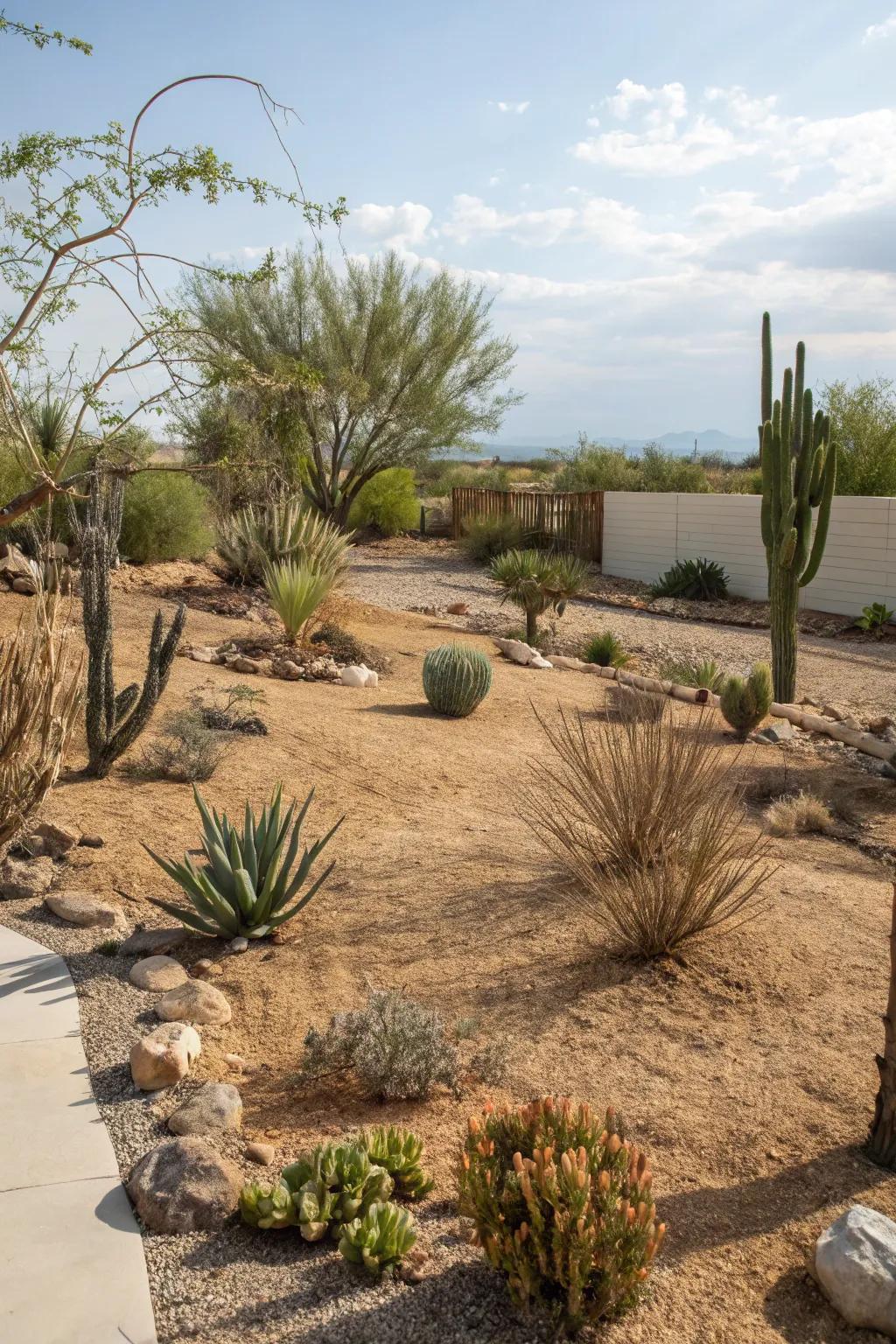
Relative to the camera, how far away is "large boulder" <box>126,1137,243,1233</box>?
3.13 metres

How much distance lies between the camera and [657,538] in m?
23.8

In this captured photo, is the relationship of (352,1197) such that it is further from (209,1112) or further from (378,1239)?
(209,1112)

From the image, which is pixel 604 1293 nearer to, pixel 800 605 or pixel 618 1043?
Result: pixel 618 1043

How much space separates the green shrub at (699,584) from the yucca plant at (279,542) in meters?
7.99

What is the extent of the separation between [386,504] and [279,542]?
57.0ft

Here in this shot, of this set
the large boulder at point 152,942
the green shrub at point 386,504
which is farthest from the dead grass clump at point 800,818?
the green shrub at point 386,504

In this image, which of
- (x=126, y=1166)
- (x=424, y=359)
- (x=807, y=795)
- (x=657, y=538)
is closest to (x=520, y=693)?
(x=807, y=795)

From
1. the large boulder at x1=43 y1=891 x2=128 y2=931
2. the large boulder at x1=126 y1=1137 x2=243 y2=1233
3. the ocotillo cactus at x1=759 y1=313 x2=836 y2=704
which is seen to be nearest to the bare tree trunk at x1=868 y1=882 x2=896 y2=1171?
Answer: the large boulder at x1=126 y1=1137 x2=243 y2=1233

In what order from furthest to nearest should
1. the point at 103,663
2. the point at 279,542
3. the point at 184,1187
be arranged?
the point at 279,542, the point at 103,663, the point at 184,1187

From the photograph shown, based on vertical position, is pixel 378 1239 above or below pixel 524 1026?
above

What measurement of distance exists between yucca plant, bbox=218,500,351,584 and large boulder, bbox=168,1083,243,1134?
1011cm

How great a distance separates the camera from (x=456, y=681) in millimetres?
10617

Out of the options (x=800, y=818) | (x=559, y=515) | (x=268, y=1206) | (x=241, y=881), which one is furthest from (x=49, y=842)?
(x=559, y=515)

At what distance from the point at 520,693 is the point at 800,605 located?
32.4ft
